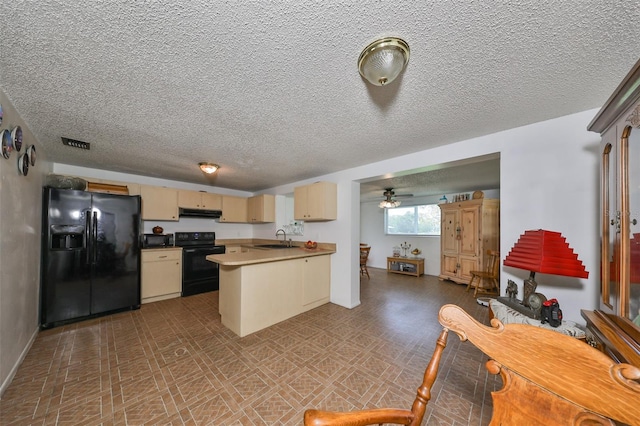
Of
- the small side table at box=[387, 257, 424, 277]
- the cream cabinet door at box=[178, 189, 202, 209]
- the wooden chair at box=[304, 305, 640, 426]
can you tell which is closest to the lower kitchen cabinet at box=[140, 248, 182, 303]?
the cream cabinet door at box=[178, 189, 202, 209]

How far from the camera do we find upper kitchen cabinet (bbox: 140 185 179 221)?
4.05 metres

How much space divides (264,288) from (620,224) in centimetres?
311

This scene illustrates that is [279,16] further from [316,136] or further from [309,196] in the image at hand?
[309,196]

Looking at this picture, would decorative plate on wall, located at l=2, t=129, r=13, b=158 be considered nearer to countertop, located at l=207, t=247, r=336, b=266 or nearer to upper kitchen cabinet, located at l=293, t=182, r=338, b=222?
countertop, located at l=207, t=247, r=336, b=266

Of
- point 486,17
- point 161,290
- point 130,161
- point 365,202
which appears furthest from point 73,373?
point 365,202

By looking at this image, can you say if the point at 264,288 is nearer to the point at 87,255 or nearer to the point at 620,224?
the point at 87,255

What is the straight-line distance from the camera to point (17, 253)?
6.61 ft

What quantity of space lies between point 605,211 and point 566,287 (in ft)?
3.32

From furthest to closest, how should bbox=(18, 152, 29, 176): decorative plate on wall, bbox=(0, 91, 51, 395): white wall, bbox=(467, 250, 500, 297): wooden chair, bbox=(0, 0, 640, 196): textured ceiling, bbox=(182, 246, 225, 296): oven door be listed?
bbox=(467, 250, 500, 297): wooden chair → bbox=(182, 246, 225, 296): oven door → bbox=(18, 152, 29, 176): decorative plate on wall → bbox=(0, 91, 51, 395): white wall → bbox=(0, 0, 640, 196): textured ceiling

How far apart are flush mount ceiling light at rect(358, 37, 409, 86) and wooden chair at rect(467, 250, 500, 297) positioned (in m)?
4.72

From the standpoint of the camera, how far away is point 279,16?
1027mm

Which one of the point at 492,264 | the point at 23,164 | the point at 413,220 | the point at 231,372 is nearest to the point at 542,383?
the point at 231,372

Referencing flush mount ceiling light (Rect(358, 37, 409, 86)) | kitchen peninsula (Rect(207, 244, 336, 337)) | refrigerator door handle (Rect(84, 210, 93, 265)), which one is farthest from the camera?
refrigerator door handle (Rect(84, 210, 93, 265))

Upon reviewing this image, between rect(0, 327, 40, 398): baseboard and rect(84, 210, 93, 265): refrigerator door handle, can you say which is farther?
rect(84, 210, 93, 265): refrigerator door handle
